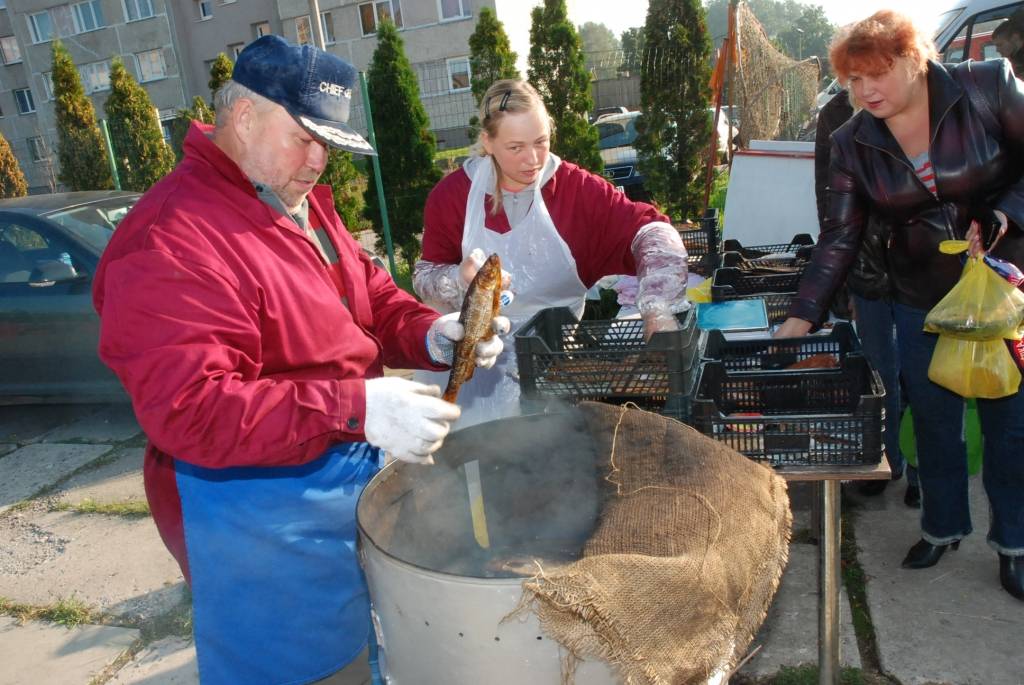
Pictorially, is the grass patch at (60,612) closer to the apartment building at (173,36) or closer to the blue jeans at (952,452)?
the blue jeans at (952,452)

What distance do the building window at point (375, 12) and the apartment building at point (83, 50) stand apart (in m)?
7.94

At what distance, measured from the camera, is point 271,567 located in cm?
170

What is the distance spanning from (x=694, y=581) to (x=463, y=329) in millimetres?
912

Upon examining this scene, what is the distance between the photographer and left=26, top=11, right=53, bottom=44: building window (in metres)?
30.2

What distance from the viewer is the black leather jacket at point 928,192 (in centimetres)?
244

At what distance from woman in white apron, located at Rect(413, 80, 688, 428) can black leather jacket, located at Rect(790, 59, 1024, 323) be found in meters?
0.60

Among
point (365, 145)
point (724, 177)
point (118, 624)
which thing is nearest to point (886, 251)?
point (365, 145)

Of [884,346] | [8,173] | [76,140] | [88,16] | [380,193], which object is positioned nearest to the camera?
[884,346]

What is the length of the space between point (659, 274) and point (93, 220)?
178 inches

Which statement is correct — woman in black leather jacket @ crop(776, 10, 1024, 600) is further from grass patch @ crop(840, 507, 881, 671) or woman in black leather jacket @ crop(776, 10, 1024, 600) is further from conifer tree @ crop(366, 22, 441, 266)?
conifer tree @ crop(366, 22, 441, 266)

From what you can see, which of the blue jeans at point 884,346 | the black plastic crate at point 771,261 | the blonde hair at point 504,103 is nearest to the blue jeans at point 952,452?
A: the blue jeans at point 884,346

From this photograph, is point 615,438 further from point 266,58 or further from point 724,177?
point 724,177

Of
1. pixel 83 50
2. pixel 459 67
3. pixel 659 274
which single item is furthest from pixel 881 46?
pixel 83 50

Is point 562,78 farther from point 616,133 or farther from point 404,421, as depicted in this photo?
point 404,421
